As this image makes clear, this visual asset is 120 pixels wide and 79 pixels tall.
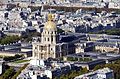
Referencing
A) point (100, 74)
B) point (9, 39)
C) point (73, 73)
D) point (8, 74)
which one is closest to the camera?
point (100, 74)

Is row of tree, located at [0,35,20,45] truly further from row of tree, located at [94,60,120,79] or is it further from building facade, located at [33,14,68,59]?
row of tree, located at [94,60,120,79]

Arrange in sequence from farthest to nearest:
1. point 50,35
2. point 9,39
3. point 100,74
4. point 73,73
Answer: point 9,39
point 50,35
point 73,73
point 100,74

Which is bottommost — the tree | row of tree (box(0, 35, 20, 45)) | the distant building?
row of tree (box(0, 35, 20, 45))

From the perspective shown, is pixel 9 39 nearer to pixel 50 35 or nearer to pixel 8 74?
pixel 50 35

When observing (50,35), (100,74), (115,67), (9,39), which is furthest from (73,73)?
(9,39)

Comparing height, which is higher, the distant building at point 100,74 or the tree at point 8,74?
the distant building at point 100,74

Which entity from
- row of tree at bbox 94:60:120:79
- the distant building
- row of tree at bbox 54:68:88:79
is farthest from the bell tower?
the distant building

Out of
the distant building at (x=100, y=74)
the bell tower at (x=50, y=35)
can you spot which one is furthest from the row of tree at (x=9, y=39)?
the distant building at (x=100, y=74)

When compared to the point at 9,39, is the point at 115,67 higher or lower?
higher

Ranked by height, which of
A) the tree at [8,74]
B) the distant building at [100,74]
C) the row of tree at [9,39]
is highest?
the distant building at [100,74]

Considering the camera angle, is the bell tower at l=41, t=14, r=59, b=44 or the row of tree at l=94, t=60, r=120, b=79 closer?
the row of tree at l=94, t=60, r=120, b=79

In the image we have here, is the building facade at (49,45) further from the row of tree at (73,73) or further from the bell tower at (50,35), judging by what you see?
the row of tree at (73,73)

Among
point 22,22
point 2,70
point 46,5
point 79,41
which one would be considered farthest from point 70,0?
point 2,70
